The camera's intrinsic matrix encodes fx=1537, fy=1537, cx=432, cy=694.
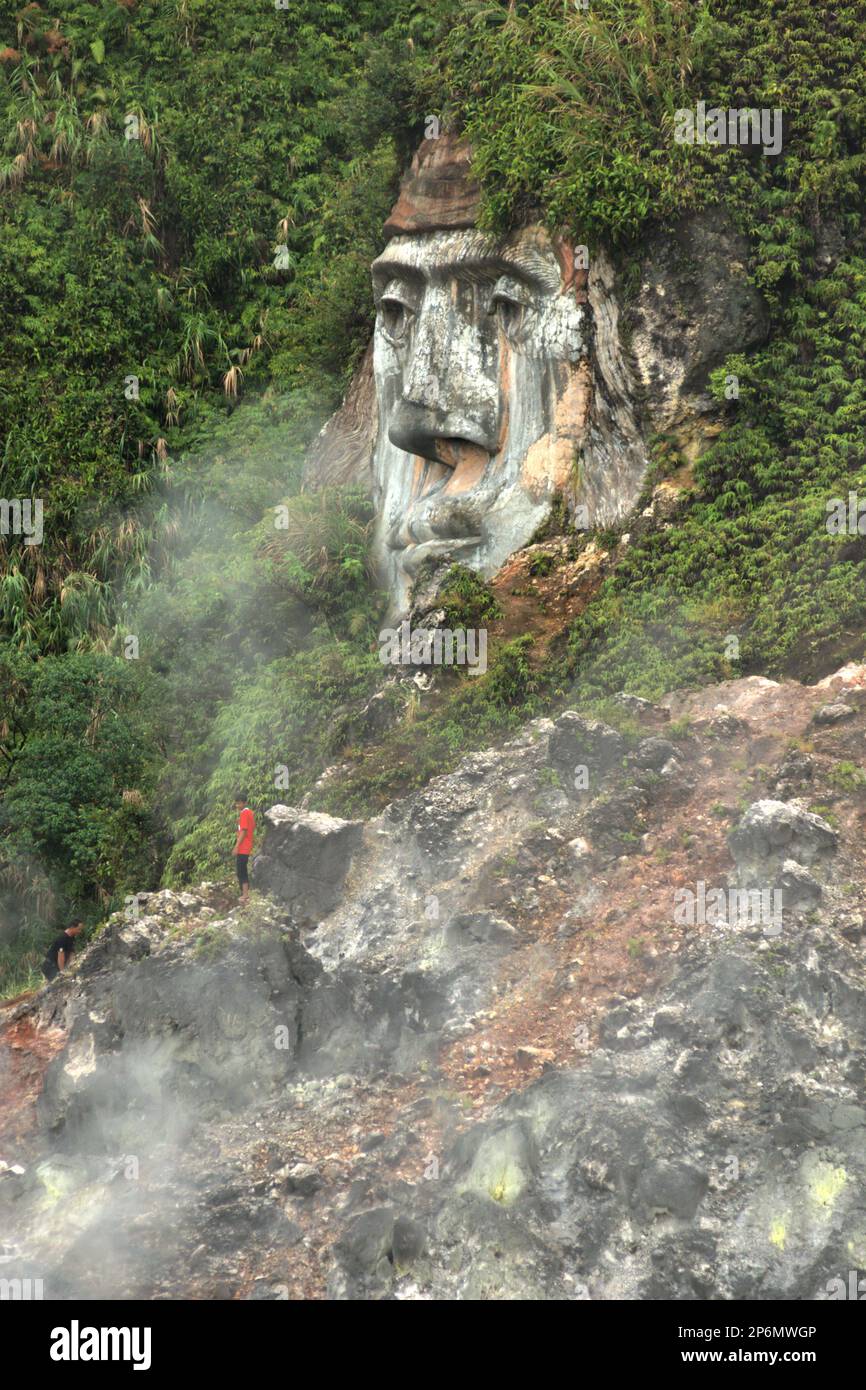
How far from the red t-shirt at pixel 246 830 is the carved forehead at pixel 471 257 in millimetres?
7180

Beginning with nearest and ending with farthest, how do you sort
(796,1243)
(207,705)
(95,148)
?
(796,1243) < (207,705) < (95,148)

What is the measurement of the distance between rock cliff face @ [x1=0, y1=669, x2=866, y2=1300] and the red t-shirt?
0.33 meters

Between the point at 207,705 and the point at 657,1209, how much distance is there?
34.1ft

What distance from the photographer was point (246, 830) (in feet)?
46.9

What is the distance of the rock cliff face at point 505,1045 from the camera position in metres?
10.3

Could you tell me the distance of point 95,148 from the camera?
25.3 metres

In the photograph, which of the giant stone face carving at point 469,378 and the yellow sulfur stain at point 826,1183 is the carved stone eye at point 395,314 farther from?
the yellow sulfur stain at point 826,1183

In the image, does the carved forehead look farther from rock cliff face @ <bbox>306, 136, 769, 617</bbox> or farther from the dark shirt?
→ the dark shirt

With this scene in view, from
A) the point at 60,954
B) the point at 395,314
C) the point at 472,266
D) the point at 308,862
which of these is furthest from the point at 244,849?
the point at 395,314

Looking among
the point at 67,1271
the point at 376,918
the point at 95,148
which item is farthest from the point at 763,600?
the point at 95,148

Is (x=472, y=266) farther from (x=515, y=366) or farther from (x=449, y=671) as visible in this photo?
(x=449, y=671)

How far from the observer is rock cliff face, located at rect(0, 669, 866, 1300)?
10312mm

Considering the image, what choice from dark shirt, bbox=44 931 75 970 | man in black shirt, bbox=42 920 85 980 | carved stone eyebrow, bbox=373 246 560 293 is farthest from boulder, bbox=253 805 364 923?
carved stone eyebrow, bbox=373 246 560 293

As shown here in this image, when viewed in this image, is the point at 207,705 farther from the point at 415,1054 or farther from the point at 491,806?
the point at 415,1054
